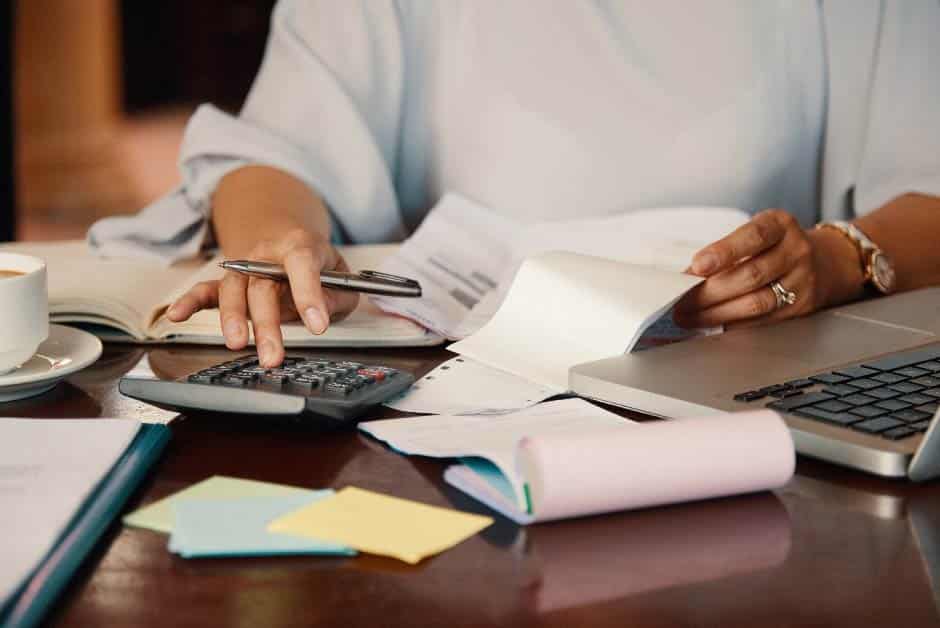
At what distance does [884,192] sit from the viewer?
4.89 ft

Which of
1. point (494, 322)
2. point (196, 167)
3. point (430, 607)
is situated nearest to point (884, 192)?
point (494, 322)

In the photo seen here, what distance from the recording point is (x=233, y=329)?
3.13 feet

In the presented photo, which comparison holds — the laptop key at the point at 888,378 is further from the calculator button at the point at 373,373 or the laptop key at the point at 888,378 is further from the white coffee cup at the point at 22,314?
the white coffee cup at the point at 22,314

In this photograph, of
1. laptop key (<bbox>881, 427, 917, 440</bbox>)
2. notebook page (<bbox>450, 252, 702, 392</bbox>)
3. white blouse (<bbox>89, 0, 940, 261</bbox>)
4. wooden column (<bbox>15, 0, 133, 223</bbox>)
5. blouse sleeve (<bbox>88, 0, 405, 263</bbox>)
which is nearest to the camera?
laptop key (<bbox>881, 427, 917, 440</bbox>)

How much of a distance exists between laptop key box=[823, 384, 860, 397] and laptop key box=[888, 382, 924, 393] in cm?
2

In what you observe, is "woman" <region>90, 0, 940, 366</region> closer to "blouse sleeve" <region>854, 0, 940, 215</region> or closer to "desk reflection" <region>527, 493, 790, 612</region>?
"blouse sleeve" <region>854, 0, 940, 215</region>

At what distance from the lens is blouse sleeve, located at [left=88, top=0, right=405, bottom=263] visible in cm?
135

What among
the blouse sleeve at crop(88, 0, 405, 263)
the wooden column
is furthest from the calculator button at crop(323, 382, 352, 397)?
the wooden column

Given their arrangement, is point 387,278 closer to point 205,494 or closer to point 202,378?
point 202,378

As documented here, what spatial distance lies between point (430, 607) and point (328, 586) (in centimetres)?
5

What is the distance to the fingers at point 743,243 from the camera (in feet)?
3.40

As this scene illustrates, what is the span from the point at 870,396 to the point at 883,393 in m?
0.01

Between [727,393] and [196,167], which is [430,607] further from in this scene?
[196,167]

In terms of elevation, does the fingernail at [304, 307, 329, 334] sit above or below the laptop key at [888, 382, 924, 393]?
above
